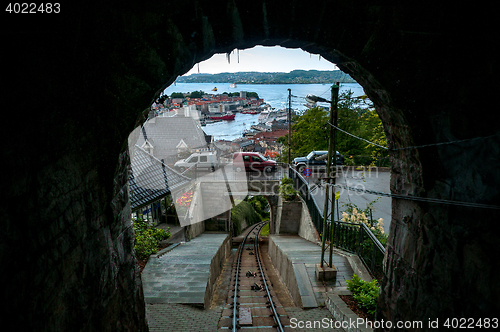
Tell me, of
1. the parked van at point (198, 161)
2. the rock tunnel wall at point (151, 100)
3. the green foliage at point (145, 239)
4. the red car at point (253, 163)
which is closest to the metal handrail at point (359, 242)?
the rock tunnel wall at point (151, 100)

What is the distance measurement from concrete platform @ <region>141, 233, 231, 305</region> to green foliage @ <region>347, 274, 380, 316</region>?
3586 millimetres

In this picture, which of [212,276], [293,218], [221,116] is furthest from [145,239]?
[221,116]

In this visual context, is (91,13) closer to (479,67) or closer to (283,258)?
(479,67)

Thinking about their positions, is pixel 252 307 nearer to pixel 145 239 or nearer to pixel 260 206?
pixel 145 239

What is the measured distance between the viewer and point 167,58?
2609mm

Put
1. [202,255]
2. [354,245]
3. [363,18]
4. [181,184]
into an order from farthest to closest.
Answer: [181,184] → [202,255] → [354,245] → [363,18]

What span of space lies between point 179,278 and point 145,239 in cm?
254

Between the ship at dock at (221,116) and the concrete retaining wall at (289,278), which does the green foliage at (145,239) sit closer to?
the concrete retaining wall at (289,278)

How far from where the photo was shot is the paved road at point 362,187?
40.6 ft

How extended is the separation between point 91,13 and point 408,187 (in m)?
3.57

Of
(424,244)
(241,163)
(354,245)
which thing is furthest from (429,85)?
(241,163)

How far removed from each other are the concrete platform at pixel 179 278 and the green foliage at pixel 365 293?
3.59 m

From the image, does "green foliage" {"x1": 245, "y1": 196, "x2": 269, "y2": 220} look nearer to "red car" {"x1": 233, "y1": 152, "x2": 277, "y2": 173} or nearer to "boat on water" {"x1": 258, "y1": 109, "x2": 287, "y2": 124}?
"red car" {"x1": 233, "y1": 152, "x2": 277, "y2": 173}

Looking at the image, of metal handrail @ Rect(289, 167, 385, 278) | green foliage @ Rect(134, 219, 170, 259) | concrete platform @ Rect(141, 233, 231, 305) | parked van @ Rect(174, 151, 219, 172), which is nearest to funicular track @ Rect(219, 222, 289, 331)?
concrete platform @ Rect(141, 233, 231, 305)
